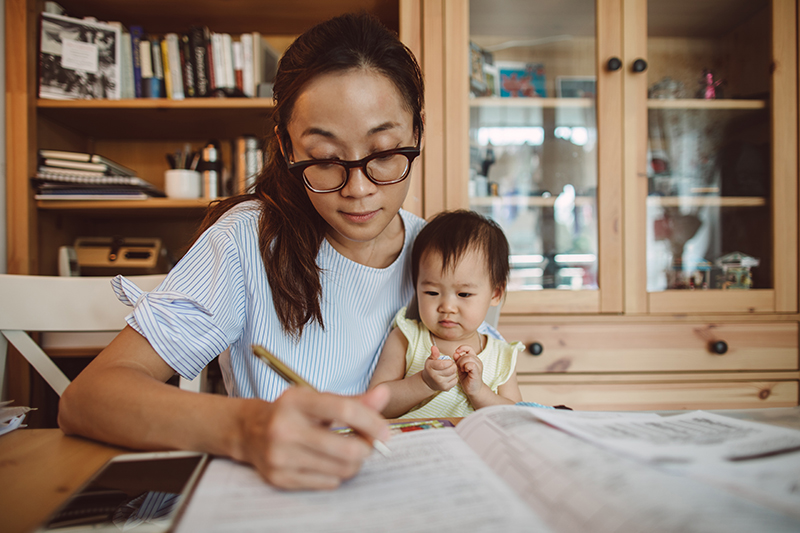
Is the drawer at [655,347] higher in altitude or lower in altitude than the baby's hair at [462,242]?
lower

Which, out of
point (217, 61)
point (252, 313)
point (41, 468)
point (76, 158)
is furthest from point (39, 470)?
point (217, 61)

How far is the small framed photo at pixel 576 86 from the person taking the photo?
1.47 meters

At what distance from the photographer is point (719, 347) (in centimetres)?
139

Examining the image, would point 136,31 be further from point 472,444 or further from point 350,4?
point 472,444

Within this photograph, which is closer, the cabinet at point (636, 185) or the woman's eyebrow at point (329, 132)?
the woman's eyebrow at point (329, 132)

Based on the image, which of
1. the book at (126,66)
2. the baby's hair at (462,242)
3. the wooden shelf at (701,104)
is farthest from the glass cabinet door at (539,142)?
the book at (126,66)

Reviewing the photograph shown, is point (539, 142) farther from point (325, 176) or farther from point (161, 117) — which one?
point (161, 117)

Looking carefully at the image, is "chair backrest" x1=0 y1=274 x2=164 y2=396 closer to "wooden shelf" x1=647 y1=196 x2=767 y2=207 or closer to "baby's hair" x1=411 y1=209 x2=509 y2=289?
"baby's hair" x1=411 y1=209 x2=509 y2=289

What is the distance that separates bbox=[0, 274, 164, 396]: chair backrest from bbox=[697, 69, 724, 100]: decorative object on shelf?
1842mm

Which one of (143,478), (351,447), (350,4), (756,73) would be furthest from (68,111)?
(756,73)

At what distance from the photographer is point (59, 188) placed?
1410 millimetres

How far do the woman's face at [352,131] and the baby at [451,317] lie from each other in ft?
0.61

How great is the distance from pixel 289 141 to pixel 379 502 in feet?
2.09

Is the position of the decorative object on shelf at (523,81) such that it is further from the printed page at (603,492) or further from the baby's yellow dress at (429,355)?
the printed page at (603,492)
